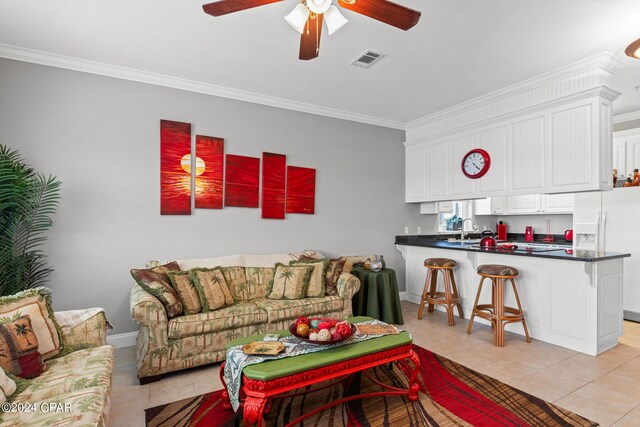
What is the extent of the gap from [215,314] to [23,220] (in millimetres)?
1777

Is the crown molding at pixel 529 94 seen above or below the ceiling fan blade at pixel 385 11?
above

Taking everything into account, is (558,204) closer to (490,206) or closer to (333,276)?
(490,206)

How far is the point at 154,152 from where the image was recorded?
3588 millimetres

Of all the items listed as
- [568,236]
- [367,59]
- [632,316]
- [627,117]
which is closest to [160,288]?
[367,59]

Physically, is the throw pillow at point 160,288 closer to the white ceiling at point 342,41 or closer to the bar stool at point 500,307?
the white ceiling at point 342,41

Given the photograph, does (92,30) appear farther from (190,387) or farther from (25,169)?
(190,387)

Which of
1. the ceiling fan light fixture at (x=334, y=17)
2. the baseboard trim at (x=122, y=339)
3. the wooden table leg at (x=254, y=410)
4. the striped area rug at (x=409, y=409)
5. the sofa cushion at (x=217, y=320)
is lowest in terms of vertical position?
the striped area rug at (x=409, y=409)

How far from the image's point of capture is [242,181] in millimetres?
4039

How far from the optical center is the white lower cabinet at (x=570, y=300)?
316 cm

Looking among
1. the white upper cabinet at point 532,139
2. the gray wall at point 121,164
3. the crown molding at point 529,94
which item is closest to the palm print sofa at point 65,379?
the gray wall at point 121,164

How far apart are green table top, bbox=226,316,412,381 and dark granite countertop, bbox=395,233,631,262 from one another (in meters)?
1.99

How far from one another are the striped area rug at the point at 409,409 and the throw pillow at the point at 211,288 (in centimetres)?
78

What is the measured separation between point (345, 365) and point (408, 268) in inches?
133

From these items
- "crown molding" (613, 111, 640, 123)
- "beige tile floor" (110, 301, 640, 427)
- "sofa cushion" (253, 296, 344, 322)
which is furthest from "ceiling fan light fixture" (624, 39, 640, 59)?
"sofa cushion" (253, 296, 344, 322)
